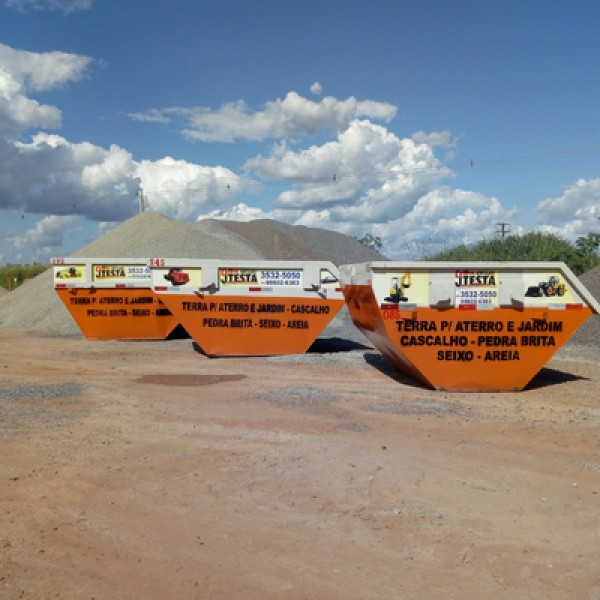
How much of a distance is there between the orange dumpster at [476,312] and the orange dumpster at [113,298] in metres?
8.91

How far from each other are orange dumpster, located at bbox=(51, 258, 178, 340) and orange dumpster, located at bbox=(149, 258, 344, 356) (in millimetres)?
4032

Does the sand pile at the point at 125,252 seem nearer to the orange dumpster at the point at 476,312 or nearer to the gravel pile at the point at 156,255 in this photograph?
the gravel pile at the point at 156,255

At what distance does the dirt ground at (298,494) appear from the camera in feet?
12.7

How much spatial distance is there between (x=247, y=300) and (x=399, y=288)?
4373 mm

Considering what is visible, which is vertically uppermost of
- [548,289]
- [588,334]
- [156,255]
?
[156,255]

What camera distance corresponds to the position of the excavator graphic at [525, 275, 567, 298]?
383 inches

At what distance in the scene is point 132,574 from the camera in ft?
12.8

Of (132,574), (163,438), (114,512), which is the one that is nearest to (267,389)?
(163,438)

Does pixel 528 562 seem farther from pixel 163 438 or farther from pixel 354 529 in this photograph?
pixel 163 438

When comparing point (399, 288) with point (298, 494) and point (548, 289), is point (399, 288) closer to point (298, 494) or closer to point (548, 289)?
point (548, 289)

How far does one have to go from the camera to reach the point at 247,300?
13.3 meters

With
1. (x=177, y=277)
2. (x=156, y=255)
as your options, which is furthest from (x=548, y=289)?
(x=156, y=255)

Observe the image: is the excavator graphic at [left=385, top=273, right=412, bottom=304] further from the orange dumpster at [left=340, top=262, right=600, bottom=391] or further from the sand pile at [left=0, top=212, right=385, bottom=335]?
the sand pile at [left=0, top=212, right=385, bottom=335]

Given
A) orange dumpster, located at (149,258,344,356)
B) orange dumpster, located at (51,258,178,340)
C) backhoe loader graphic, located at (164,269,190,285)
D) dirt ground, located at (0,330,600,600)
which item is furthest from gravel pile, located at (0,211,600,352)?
dirt ground, located at (0,330,600,600)
